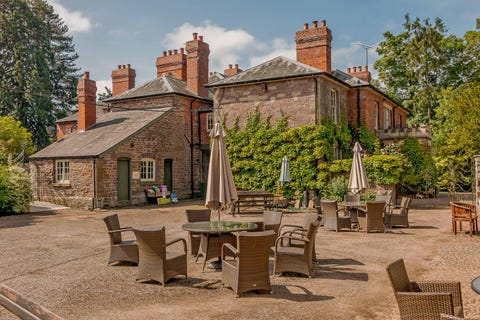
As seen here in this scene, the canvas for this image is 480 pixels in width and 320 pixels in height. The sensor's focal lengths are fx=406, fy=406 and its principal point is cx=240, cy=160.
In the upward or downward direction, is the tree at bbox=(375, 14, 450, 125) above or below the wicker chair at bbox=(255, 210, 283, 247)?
above

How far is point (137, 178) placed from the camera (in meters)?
21.6

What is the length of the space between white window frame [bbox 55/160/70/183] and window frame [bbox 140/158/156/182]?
375cm

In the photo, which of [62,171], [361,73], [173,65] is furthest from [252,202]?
[361,73]

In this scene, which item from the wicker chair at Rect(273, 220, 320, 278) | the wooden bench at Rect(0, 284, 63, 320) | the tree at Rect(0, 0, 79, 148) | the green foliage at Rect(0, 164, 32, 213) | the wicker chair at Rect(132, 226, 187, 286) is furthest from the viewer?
the tree at Rect(0, 0, 79, 148)

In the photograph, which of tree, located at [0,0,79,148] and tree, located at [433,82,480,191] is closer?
tree, located at [433,82,480,191]

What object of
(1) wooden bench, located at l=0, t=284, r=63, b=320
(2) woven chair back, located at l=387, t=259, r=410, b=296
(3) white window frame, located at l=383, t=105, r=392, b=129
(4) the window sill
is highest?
(3) white window frame, located at l=383, t=105, r=392, b=129

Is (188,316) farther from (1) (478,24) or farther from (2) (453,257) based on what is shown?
(1) (478,24)

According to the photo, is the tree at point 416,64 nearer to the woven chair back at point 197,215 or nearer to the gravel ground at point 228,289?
the gravel ground at point 228,289

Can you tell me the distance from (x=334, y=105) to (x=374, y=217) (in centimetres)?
1134

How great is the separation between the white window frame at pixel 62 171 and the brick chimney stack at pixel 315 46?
1369 centimetres

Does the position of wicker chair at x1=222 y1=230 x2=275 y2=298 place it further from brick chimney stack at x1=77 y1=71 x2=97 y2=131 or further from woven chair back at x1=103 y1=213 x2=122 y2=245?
brick chimney stack at x1=77 y1=71 x2=97 y2=131

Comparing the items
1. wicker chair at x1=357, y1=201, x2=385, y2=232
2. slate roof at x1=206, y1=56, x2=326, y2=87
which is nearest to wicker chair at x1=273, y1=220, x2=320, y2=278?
wicker chair at x1=357, y1=201, x2=385, y2=232

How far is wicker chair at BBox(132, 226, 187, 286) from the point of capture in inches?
251

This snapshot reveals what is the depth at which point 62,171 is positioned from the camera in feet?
70.9
